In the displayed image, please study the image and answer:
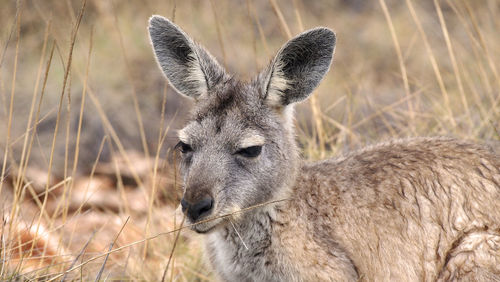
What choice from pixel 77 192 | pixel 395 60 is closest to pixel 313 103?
pixel 77 192

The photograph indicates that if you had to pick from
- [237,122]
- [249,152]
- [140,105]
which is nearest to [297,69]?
[237,122]

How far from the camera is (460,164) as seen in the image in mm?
4660

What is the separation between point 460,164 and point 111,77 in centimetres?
671

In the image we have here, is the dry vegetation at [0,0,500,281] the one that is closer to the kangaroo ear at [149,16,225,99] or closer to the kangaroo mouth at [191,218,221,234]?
the kangaroo ear at [149,16,225,99]

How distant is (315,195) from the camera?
15.3 feet

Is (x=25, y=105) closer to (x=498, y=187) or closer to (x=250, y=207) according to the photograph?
(x=250, y=207)

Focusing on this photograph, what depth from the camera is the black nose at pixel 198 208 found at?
13.1 feet

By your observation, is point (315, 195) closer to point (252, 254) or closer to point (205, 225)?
point (252, 254)

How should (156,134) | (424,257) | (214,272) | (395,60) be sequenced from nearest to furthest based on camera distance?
(424,257)
(214,272)
(156,134)
(395,60)

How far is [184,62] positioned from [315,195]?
137 centimetres

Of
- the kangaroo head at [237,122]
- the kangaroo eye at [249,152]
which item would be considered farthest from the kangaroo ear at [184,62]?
the kangaroo eye at [249,152]

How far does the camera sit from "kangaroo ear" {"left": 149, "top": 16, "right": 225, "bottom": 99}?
15.7 feet

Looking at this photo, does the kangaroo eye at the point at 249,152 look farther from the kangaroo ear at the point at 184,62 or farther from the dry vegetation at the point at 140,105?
the dry vegetation at the point at 140,105

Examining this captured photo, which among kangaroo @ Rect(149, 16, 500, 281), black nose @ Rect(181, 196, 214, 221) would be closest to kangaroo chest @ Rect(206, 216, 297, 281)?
kangaroo @ Rect(149, 16, 500, 281)
